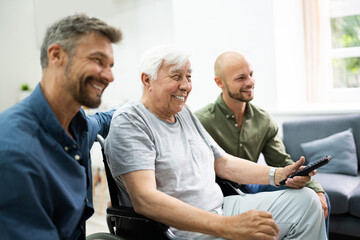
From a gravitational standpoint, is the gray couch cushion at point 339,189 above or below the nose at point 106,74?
below

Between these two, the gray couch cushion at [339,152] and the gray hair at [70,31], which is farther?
the gray couch cushion at [339,152]

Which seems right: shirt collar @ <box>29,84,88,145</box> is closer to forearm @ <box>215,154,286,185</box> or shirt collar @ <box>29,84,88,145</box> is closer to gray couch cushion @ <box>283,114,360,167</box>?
forearm @ <box>215,154,286,185</box>

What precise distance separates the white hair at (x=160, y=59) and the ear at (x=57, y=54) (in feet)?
1.70

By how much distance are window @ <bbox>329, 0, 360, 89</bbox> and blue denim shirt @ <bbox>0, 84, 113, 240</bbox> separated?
10.6 feet

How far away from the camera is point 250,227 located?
1.16 m

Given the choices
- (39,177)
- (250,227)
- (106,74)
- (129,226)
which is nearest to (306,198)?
(250,227)

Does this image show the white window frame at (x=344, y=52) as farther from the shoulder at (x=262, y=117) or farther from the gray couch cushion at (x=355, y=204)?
the shoulder at (x=262, y=117)

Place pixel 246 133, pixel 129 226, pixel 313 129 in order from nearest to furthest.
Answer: pixel 129 226
pixel 246 133
pixel 313 129

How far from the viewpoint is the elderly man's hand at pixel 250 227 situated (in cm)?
116

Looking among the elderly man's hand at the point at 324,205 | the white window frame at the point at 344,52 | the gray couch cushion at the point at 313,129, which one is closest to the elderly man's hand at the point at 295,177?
the elderly man's hand at the point at 324,205

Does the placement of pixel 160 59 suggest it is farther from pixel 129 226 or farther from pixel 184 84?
pixel 129 226

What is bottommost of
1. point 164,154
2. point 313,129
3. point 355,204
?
point 355,204

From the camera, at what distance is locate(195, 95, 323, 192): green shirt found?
6.84ft

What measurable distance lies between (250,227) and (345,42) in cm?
309
